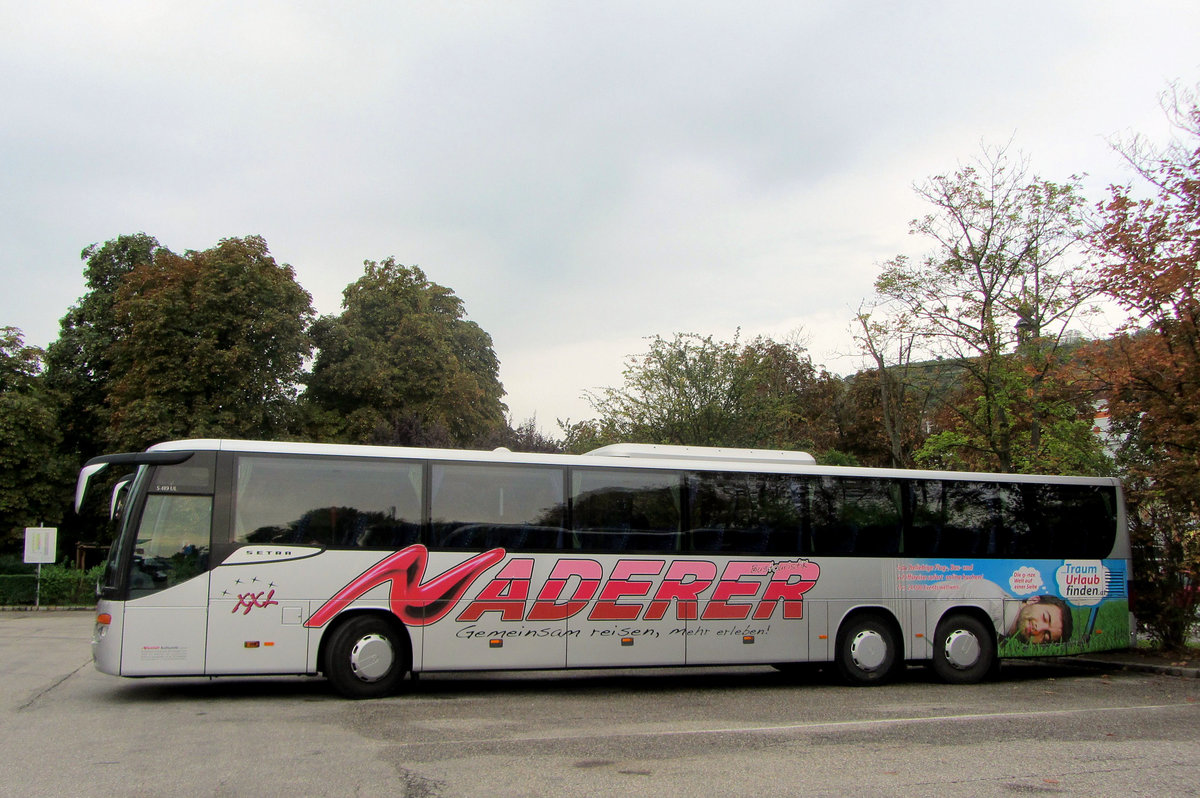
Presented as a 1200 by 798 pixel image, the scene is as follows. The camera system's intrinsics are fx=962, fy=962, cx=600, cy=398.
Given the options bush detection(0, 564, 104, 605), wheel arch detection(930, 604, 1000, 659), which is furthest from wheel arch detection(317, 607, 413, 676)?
bush detection(0, 564, 104, 605)

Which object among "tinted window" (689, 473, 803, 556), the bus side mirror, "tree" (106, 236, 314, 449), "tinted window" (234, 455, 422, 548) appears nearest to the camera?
"tinted window" (234, 455, 422, 548)

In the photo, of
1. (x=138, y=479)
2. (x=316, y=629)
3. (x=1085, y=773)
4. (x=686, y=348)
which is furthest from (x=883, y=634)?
(x=686, y=348)

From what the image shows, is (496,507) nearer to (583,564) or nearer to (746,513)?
(583,564)

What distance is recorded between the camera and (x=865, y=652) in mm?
13312

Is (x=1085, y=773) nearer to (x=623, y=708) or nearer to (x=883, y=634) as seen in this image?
(x=623, y=708)

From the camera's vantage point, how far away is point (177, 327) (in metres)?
35.8

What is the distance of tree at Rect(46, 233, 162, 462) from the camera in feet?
136

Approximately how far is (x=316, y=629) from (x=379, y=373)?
31.9 meters

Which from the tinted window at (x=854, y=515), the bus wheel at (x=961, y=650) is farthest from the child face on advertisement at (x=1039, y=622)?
the tinted window at (x=854, y=515)

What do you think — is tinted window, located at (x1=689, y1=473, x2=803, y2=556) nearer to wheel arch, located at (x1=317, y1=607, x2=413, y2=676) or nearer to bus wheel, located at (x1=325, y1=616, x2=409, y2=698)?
wheel arch, located at (x1=317, y1=607, x2=413, y2=676)

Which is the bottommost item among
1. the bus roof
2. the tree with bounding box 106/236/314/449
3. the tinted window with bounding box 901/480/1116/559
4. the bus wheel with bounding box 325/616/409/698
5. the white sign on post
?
the bus wheel with bounding box 325/616/409/698

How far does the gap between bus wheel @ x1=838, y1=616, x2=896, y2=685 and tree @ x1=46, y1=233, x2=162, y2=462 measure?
3718cm

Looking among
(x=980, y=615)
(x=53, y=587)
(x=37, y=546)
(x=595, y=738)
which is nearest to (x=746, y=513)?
(x=980, y=615)

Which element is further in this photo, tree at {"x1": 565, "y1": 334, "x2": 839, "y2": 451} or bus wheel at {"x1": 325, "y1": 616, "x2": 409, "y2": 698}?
tree at {"x1": 565, "y1": 334, "x2": 839, "y2": 451}
